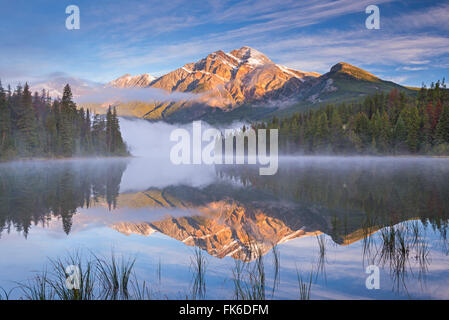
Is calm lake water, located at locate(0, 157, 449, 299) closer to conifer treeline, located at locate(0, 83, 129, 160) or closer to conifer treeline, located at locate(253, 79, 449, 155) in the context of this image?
conifer treeline, located at locate(0, 83, 129, 160)

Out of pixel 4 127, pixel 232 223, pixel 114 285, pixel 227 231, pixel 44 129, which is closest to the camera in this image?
pixel 114 285

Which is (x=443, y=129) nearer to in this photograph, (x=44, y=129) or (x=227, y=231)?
(x=227, y=231)

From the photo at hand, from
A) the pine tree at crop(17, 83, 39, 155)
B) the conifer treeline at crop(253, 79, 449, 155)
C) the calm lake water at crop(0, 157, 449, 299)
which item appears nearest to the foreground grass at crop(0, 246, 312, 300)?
the calm lake water at crop(0, 157, 449, 299)

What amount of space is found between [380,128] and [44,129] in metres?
123

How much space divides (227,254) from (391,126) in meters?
145

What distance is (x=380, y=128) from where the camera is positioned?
132m

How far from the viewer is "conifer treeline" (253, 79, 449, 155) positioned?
12050cm

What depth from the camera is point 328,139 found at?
152375 millimetres

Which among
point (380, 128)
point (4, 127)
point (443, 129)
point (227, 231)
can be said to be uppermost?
point (380, 128)

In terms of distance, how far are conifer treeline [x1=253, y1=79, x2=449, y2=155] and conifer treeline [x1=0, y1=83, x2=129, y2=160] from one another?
310 feet

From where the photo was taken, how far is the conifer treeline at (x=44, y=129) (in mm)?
86375

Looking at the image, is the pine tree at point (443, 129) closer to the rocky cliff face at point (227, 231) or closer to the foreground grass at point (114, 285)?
the rocky cliff face at point (227, 231)

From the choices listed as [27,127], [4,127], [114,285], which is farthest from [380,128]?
[114,285]
